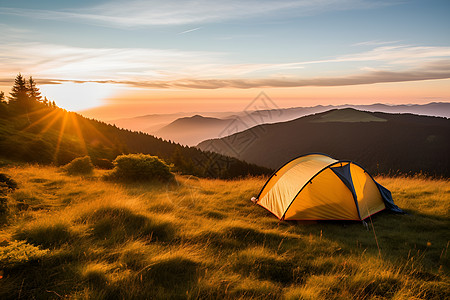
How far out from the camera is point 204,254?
5.02 metres

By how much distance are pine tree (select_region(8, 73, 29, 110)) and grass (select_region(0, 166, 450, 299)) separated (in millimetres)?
70100

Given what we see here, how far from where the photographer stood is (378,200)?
9039 millimetres

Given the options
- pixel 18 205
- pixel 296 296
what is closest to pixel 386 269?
pixel 296 296

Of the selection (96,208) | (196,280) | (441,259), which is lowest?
(441,259)

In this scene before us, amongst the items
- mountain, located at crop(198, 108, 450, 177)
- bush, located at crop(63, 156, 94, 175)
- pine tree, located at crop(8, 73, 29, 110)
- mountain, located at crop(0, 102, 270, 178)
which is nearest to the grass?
bush, located at crop(63, 156, 94, 175)

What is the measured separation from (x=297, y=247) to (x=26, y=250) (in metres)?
5.65

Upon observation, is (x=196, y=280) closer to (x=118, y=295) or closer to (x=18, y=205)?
(x=118, y=295)

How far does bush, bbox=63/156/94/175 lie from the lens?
1418cm

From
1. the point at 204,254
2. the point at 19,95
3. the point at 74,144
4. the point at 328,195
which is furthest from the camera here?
the point at 19,95

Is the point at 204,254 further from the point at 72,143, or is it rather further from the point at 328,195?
the point at 72,143

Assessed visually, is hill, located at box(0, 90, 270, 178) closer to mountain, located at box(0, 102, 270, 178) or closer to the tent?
mountain, located at box(0, 102, 270, 178)

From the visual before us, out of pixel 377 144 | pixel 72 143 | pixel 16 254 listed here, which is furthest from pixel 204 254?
pixel 377 144

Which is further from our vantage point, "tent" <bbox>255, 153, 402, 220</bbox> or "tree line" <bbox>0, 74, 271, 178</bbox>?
"tree line" <bbox>0, 74, 271, 178</bbox>

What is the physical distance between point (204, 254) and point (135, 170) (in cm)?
897
